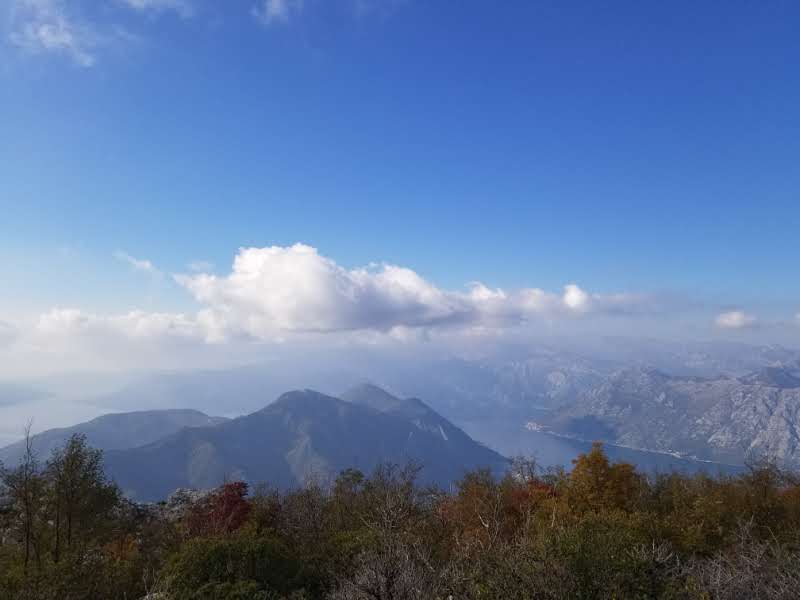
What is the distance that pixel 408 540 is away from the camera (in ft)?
66.5

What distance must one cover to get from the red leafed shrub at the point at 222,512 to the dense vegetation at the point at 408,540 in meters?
0.19

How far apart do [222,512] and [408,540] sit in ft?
78.8

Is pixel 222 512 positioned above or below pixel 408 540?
below

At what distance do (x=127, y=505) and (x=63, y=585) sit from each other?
32.3 metres

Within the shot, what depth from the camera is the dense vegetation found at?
13227mm

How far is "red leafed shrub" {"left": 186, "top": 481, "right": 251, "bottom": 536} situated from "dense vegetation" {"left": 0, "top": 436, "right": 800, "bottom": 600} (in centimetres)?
19

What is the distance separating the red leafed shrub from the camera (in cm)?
3570

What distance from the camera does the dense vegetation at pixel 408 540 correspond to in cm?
1323

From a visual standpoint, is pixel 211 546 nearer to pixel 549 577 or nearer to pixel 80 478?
pixel 549 577

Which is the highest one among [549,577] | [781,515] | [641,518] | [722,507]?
[549,577]

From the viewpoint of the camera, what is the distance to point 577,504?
34.0 metres

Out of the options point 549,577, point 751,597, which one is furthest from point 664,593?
point 549,577

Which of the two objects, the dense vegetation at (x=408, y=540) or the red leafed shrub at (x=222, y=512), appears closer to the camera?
the dense vegetation at (x=408, y=540)

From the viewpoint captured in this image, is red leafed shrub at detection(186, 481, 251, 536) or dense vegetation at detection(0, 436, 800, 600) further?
red leafed shrub at detection(186, 481, 251, 536)
